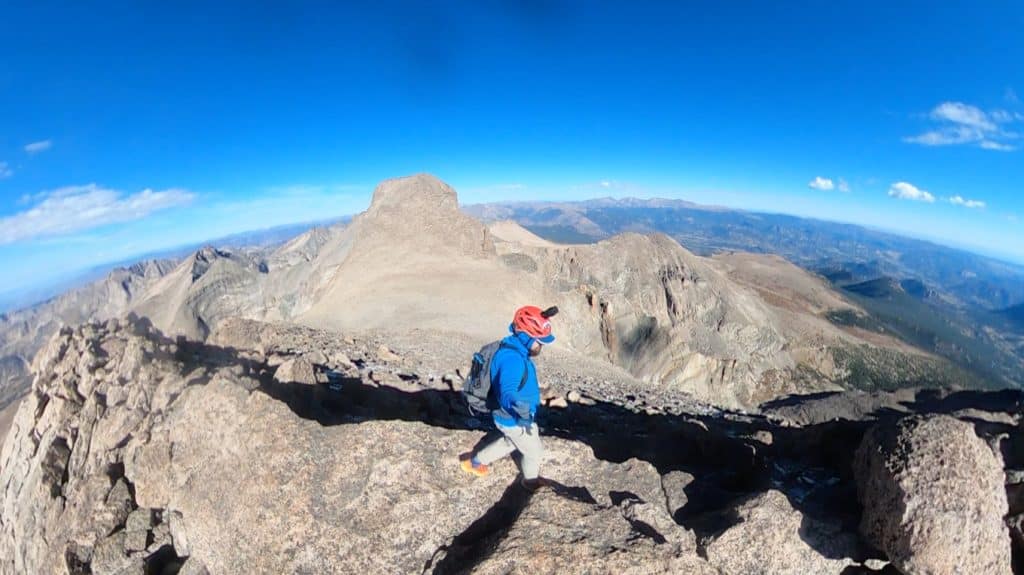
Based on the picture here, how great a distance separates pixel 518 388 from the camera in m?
6.77

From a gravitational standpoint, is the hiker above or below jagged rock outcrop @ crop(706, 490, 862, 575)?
above

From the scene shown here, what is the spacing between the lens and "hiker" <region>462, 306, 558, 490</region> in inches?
265

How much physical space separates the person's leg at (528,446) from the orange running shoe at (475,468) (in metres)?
0.65

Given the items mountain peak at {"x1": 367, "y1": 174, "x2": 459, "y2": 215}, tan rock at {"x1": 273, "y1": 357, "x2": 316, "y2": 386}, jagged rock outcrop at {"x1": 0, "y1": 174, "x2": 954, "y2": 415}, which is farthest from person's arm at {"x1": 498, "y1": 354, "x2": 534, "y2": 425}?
mountain peak at {"x1": 367, "y1": 174, "x2": 459, "y2": 215}

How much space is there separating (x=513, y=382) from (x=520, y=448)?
110 cm

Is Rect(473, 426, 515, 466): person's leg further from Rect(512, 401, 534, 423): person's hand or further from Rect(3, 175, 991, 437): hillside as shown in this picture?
Rect(3, 175, 991, 437): hillside

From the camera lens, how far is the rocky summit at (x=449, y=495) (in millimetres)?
5785

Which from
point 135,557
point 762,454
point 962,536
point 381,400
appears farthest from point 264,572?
point 762,454

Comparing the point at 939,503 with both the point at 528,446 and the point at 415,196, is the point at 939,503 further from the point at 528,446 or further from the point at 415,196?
the point at 415,196

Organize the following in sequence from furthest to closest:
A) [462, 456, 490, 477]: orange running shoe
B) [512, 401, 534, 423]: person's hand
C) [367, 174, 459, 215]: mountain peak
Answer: [367, 174, 459, 215]: mountain peak
[462, 456, 490, 477]: orange running shoe
[512, 401, 534, 423]: person's hand

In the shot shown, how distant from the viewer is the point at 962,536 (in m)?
5.62

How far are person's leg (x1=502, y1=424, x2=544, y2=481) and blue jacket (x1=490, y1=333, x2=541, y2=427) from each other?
140 mm

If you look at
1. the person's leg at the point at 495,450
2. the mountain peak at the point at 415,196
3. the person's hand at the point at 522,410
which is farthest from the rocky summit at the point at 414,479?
the mountain peak at the point at 415,196

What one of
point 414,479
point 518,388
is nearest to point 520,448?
point 518,388
